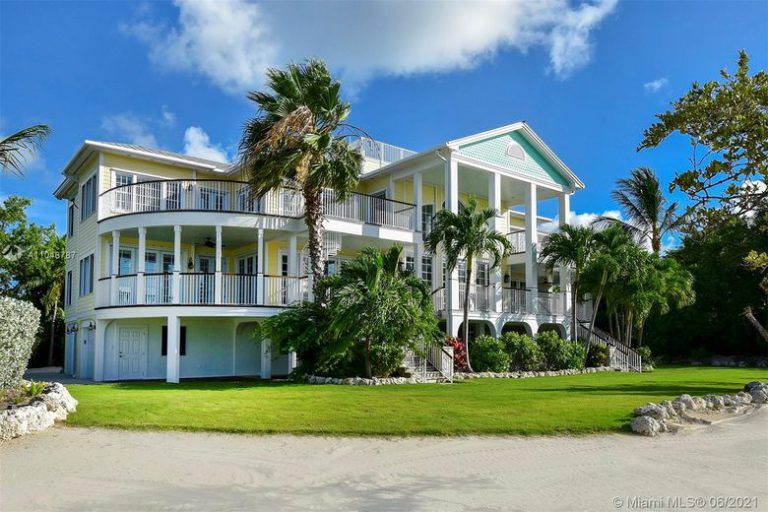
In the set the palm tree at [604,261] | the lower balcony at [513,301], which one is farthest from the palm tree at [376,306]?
the palm tree at [604,261]

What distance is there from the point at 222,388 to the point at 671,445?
1135 cm

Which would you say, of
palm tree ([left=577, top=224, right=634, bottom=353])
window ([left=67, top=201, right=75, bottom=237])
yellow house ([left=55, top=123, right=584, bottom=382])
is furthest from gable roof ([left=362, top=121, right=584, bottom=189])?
window ([left=67, top=201, right=75, bottom=237])

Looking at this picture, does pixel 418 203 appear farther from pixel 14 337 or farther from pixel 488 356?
pixel 14 337

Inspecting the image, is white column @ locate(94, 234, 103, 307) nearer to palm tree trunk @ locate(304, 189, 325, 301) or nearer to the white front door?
the white front door

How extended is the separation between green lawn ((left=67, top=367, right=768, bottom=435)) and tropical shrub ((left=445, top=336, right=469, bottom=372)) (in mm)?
5361

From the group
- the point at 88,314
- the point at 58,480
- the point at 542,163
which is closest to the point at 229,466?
the point at 58,480

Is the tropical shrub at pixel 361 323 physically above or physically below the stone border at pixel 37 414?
above

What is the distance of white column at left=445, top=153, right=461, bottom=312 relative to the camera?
2366cm

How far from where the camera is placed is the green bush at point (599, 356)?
2664 cm

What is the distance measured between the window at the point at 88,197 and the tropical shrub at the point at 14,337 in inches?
459

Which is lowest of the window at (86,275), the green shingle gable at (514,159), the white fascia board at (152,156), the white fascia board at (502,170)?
the window at (86,275)

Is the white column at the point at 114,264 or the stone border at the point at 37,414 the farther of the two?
the white column at the point at 114,264

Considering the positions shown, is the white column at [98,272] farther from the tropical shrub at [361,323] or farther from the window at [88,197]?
the tropical shrub at [361,323]

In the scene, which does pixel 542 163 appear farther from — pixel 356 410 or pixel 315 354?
pixel 356 410
